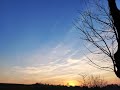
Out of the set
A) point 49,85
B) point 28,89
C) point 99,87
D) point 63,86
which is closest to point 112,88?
point 99,87

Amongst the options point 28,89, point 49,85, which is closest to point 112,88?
point 49,85

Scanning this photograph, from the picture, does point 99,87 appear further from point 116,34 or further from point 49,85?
point 116,34

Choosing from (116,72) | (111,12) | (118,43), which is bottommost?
(116,72)

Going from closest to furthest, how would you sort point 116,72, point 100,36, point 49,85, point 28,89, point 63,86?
point 116,72 < point 100,36 < point 28,89 < point 49,85 < point 63,86

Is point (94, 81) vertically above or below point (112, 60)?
above

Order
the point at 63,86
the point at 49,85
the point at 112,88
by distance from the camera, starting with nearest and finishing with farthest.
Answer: the point at 49,85 → the point at 63,86 → the point at 112,88

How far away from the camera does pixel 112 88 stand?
142ft

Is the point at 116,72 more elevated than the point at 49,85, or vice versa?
the point at 49,85

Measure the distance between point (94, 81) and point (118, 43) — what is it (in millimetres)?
23798

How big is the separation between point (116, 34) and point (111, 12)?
0.95 meters

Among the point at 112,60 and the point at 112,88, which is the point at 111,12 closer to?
the point at 112,60

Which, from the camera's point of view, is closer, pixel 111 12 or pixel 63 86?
pixel 111 12

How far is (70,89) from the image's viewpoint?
3397 centimetres

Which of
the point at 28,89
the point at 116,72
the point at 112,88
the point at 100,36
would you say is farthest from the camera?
the point at 112,88
